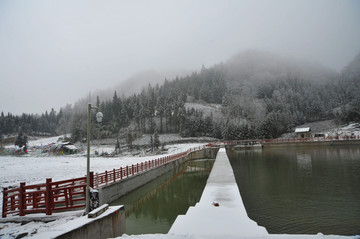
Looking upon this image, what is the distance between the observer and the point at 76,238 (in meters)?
7.16

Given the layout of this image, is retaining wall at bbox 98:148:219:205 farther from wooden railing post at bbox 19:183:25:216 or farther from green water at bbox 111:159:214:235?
wooden railing post at bbox 19:183:25:216

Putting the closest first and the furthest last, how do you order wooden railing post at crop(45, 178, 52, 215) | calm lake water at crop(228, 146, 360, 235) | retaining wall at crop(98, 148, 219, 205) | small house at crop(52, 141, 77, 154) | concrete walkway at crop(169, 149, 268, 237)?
concrete walkway at crop(169, 149, 268, 237) → calm lake water at crop(228, 146, 360, 235) → wooden railing post at crop(45, 178, 52, 215) → retaining wall at crop(98, 148, 219, 205) → small house at crop(52, 141, 77, 154)

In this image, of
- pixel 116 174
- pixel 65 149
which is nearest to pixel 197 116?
pixel 65 149

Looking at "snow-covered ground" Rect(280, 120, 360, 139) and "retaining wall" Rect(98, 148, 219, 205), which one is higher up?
"snow-covered ground" Rect(280, 120, 360, 139)

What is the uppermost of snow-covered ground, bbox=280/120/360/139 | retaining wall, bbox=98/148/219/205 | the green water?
snow-covered ground, bbox=280/120/360/139

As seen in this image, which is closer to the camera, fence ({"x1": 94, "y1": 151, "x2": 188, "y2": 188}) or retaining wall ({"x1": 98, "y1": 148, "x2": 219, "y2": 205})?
retaining wall ({"x1": 98, "y1": 148, "x2": 219, "y2": 205})

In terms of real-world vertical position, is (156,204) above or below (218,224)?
below

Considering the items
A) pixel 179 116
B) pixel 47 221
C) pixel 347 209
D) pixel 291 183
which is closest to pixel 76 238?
pixel 47 221

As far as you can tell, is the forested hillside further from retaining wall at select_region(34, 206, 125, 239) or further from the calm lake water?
retaining wall at select_region(34, 206, 125, 239)

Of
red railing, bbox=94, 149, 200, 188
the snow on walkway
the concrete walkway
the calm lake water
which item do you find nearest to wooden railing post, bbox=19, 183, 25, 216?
red railing, bbox=94, 149, 200, 188

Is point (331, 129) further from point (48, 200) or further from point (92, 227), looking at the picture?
point (92, 227)

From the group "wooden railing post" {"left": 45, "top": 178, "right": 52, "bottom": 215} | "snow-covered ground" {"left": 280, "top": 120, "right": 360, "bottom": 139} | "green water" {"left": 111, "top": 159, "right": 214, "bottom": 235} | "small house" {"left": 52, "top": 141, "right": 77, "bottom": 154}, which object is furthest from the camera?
"small house" {"left": 52, "top": 141, "right": 77, "bottom": 154}

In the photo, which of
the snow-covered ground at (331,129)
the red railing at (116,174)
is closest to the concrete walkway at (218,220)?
the red railing at (116,174)

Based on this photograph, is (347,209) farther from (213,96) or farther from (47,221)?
(213,96)
